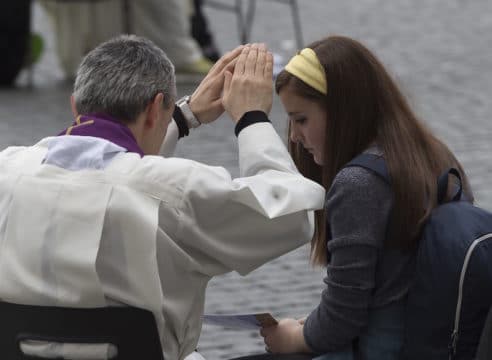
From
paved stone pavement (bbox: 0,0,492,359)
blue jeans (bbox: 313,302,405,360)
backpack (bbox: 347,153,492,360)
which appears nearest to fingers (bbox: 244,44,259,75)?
backpack (bbox: 347,153,492,360)

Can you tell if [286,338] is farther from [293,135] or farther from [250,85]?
[250,85]

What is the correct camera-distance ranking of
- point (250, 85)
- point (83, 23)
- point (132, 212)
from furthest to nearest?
Result: point (83, 23) → point (250, 85) → point (132, 212)

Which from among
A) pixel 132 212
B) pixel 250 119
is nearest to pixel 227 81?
pixel 250 119

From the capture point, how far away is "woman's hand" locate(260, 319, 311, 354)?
286 cm

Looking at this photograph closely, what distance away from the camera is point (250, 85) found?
8.71ft

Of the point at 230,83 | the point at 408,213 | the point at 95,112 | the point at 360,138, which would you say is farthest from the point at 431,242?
the point at 95,112

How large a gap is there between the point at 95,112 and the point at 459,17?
1073 cm

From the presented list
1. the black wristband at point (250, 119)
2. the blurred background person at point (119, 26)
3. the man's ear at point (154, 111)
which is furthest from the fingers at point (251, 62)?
the blurred background person at point (119, 26)

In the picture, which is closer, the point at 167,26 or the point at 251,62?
the point at 251,62

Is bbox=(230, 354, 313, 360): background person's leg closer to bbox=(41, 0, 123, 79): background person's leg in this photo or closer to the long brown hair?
the long brown hair

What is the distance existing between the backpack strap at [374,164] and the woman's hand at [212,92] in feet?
1.15

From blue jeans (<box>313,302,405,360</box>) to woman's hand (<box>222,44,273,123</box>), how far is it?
53cm

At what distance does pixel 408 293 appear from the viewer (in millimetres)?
2701

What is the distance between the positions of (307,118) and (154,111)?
1.36ft
